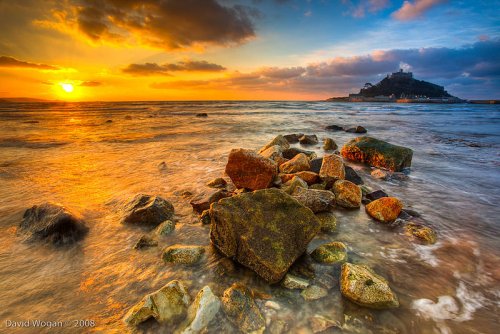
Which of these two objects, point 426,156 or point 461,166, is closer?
point 461,166

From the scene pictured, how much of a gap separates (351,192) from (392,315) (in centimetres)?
255

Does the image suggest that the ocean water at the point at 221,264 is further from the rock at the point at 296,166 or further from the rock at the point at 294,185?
the rock at the point at 296,166

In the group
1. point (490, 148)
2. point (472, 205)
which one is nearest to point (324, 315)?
point (472, 205)

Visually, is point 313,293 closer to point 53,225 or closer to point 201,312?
point 201,312

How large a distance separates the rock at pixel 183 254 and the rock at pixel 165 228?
22.4 inches

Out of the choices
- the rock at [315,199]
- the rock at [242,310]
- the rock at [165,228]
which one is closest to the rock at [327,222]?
the rock at [315,199]

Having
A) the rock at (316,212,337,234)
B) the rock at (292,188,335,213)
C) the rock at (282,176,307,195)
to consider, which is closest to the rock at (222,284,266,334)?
the rock at (316,212,337,234)

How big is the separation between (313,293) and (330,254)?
2.23ft

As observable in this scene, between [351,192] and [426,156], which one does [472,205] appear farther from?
[426,156]

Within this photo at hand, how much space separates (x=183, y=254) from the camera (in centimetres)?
324

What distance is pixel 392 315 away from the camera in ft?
8.16

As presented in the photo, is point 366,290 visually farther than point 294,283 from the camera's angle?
No

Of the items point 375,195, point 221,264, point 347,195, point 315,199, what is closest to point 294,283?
point 221,264

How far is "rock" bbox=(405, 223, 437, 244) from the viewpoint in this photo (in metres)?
3.74
